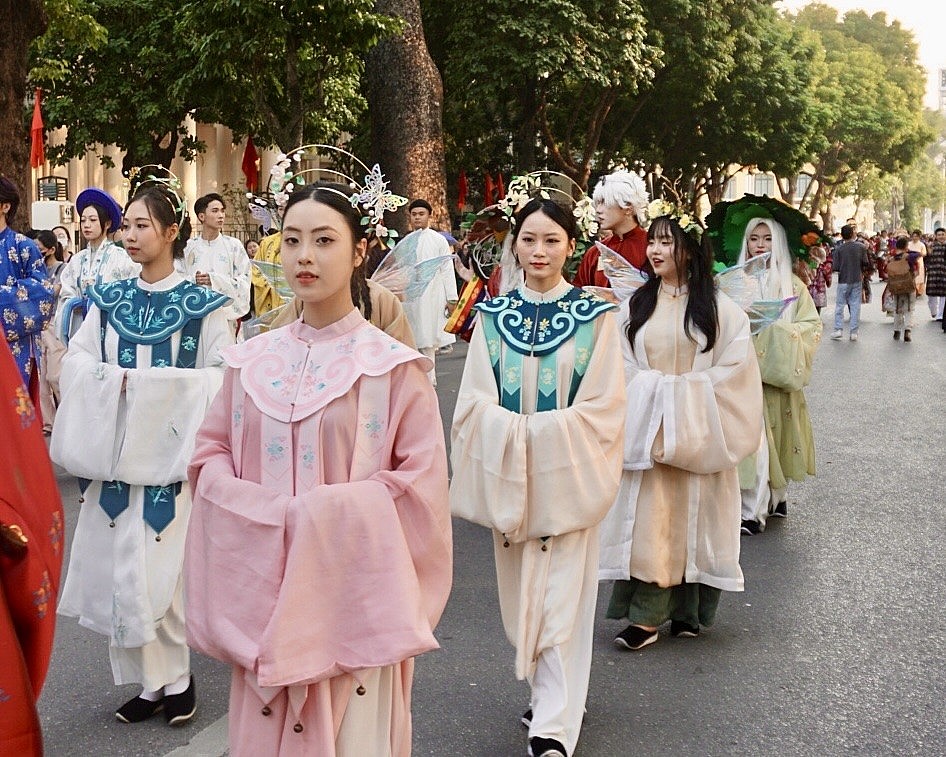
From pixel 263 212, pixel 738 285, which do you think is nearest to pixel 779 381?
pixel 738 285

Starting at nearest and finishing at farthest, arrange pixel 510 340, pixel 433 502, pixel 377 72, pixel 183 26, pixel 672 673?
1. pixel 433 502
2. pixel 510 340
3. pixel 672 673
4. pixel 183 26
5. pixel 377 72

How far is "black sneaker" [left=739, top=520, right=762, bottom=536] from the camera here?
24.0 feet

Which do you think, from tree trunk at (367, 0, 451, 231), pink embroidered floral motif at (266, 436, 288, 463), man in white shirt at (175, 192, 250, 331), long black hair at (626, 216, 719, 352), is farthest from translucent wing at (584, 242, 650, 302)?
tree trunk at (367, 0, 451, 231)

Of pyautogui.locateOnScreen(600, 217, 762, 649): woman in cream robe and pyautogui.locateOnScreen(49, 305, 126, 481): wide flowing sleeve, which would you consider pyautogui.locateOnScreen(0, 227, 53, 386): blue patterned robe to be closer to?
pyautogui.locateOnScreen(49, 305, 126, 481): wide flowing sleeve

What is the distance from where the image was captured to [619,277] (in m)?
5.50

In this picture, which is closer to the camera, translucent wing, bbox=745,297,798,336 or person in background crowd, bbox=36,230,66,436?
translucent wing, bbox=745,297,798,336

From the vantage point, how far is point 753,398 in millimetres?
5250

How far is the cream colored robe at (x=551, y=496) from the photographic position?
4086mm

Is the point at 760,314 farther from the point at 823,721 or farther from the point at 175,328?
the point at 175,328

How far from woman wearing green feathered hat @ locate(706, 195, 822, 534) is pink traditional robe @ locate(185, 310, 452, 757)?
4.14 m

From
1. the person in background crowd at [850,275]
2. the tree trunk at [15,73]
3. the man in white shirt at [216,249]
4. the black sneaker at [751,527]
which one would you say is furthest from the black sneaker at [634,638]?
the person in background crowd at [850,275]

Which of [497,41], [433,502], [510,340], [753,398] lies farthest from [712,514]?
[497,41]

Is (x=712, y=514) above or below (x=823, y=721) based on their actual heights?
above

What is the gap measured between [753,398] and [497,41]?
67.5 ft
